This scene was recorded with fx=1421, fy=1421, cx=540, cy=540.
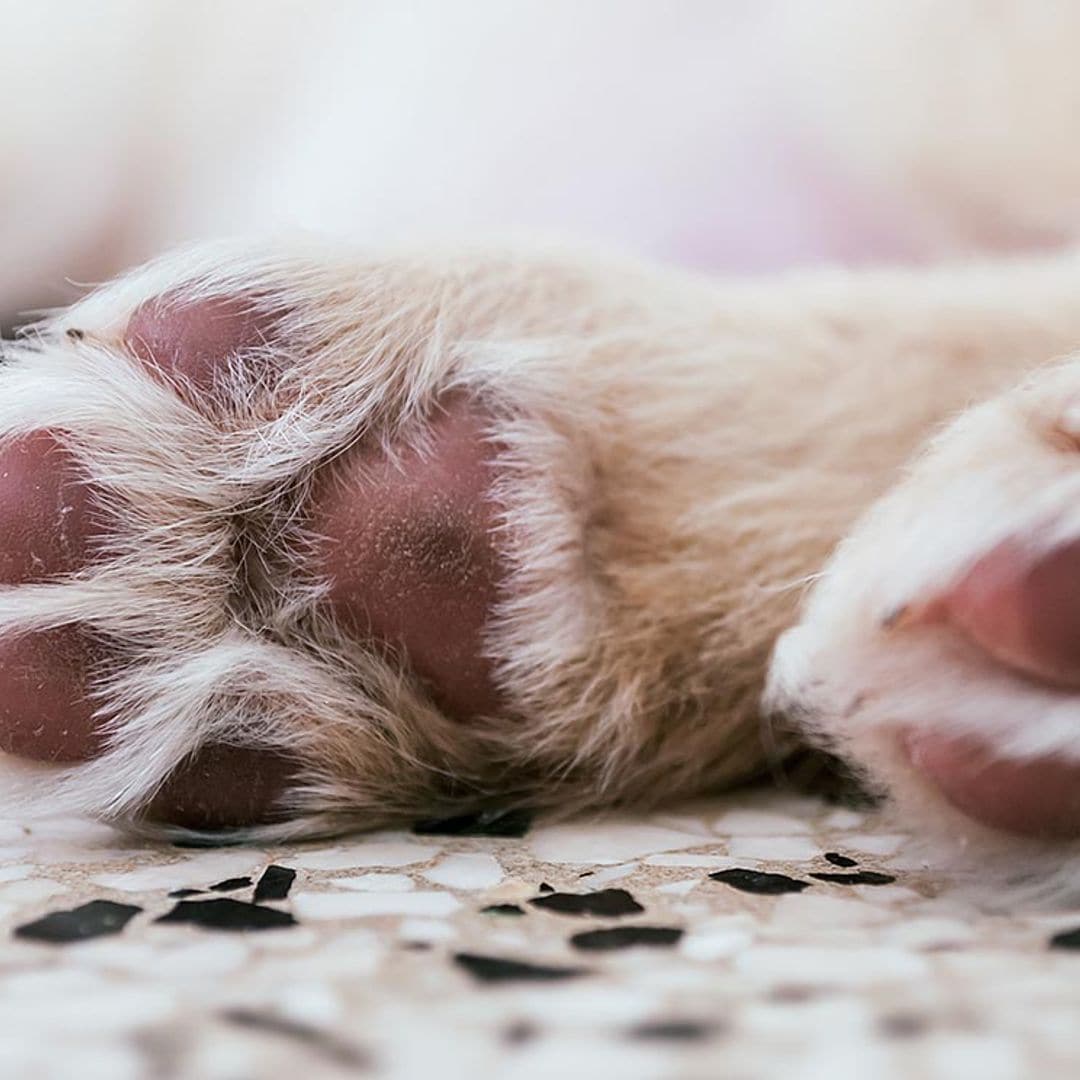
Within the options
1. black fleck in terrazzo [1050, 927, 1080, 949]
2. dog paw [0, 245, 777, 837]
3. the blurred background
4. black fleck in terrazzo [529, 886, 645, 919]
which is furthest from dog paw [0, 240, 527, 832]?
the blurred background

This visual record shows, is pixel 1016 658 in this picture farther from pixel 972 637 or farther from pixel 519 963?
pixel 519 963

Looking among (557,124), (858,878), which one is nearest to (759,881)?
(858,878)

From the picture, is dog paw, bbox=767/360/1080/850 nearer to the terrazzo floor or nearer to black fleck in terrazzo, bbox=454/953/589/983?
the terrazzo floor

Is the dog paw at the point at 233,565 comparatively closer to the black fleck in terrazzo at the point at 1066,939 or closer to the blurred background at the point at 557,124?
the black fleck in terrazzo at the point at 1066,939

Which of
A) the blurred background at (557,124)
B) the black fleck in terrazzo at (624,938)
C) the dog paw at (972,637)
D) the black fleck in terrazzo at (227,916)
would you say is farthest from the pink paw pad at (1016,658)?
the blurred background at (557,124)

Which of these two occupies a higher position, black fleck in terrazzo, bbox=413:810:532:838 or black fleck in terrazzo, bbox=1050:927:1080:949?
black fleck in terrazzo, bbox=1050:927:1080:949

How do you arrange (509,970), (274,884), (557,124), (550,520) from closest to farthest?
(509,970)
(274,884)
(550,520)
(557,124)

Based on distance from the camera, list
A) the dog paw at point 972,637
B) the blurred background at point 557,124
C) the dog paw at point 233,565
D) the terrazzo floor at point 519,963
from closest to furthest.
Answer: the terrazzo floor at point 519,963 → the dog paw at point 972,637 → the dog paw at point 233,565 → the blurred background at point 557,124
